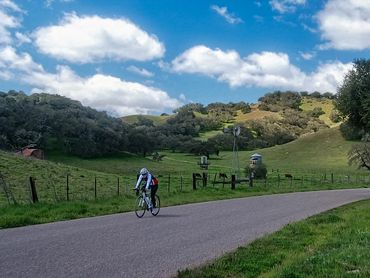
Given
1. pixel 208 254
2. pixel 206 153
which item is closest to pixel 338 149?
pixel 206 153

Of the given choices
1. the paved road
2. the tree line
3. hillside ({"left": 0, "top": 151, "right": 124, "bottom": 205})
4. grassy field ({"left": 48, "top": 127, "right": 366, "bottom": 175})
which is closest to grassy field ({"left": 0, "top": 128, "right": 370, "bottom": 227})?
hillside ({"left": 0, "top": 151, "right": 124, "bottom": 205})

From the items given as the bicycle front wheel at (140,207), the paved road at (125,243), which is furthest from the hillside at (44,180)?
the paved road at (125,243)

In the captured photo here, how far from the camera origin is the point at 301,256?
9766mm

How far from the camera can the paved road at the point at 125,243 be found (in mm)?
9125

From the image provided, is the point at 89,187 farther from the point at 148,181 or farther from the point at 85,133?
the point at 85,133

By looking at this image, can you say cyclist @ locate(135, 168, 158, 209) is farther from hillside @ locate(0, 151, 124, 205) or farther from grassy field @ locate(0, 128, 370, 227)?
hillside @ locate(0, 151, 124, 205)

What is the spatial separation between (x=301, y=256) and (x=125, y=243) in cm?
431

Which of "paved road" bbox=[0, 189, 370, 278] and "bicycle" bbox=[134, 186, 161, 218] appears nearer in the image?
"paved road" bbox=[0, 189, 370, 278]

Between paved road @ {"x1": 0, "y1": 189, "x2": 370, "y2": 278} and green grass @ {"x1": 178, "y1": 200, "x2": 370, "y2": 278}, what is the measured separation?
707 mm

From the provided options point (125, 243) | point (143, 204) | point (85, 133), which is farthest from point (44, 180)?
point (85, 133)

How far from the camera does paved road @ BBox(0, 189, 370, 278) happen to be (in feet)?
29.9

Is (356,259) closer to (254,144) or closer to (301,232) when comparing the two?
(301,232)

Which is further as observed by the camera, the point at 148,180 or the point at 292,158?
the point at 292,158

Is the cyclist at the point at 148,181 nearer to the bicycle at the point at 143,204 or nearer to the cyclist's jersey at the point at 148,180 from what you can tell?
the cyclist's jersey at the point at 148,180
